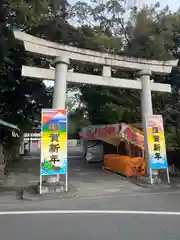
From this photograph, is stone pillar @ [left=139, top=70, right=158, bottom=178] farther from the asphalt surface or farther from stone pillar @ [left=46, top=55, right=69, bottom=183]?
the asphalt surface

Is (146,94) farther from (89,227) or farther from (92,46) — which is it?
(89,227)

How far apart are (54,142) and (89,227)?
12.4 ft

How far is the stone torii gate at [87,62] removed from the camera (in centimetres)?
805

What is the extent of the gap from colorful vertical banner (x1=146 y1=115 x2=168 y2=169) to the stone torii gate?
18.2 inches

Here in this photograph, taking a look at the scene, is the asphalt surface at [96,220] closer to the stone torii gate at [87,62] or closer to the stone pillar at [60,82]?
the stone torii gate at [87,62]

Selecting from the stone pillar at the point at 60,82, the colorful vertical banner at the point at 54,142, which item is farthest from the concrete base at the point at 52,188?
the stone pillar at the point at 60,82

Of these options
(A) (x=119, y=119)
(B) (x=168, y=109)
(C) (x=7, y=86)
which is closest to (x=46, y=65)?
(C) (x=7, y=86)

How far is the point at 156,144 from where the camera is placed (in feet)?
30.1

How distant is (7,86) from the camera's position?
1241 centimetres

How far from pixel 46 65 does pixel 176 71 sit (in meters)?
8.01

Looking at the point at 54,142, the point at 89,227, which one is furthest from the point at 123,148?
the point at 89,227

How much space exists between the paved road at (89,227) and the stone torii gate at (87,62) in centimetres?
292

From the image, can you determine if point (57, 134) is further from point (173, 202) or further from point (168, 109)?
point (168, 109)

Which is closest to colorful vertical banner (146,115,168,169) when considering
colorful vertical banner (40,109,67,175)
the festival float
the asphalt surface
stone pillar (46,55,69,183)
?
the asphalt surface
